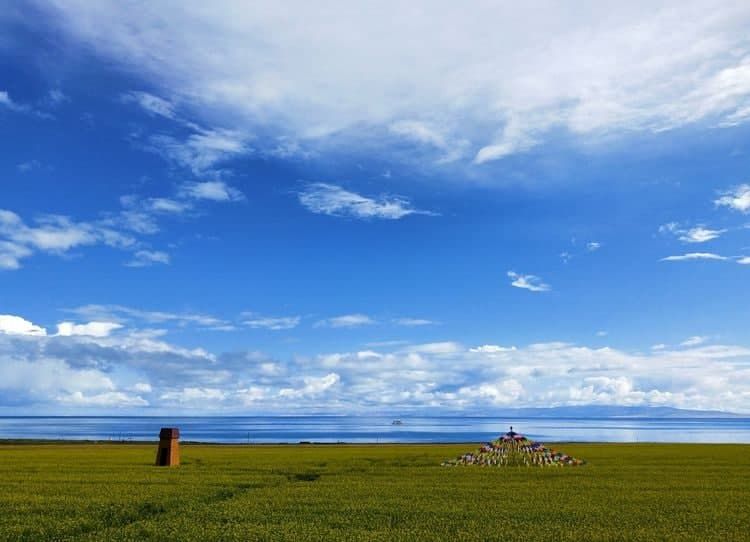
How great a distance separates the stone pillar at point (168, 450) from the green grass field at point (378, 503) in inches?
70.8

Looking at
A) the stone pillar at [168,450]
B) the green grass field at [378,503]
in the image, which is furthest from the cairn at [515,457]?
the stone pillar at [168,450]

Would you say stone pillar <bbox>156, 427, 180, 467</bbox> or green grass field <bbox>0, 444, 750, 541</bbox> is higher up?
stone pillar <bbox>156, 427, 180, 467</bbox>

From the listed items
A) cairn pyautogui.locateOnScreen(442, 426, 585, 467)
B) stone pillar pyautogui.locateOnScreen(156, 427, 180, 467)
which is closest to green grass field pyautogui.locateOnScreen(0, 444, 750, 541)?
stone pillar pyautogui.locateOnScreen(156, 427, 180, 467)

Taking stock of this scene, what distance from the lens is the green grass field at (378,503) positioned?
18.0m

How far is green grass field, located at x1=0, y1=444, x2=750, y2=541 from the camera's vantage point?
18.0 m

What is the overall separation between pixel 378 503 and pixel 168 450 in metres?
21.3

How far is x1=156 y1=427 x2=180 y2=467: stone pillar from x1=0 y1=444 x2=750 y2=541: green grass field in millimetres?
1799

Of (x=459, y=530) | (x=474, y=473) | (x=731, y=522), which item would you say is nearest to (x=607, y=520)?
(x=731, y=522)

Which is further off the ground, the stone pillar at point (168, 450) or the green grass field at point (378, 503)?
the stone pillar at point (168, 450)

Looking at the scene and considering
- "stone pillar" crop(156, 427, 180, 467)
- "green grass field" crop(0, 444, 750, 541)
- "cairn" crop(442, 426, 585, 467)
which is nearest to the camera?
"green grass field" crop(0, 444, 750, 541)

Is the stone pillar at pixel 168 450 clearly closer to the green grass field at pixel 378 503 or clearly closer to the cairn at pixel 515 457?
the green grass field at pixel 378 503

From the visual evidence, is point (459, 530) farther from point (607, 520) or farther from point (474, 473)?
point (474, 473)

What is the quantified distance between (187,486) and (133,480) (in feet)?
13.3

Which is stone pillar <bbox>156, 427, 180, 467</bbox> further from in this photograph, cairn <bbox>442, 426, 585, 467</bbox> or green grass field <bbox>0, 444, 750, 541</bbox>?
→ cairn <bbox>442, 426, 585, 467</bbox>
